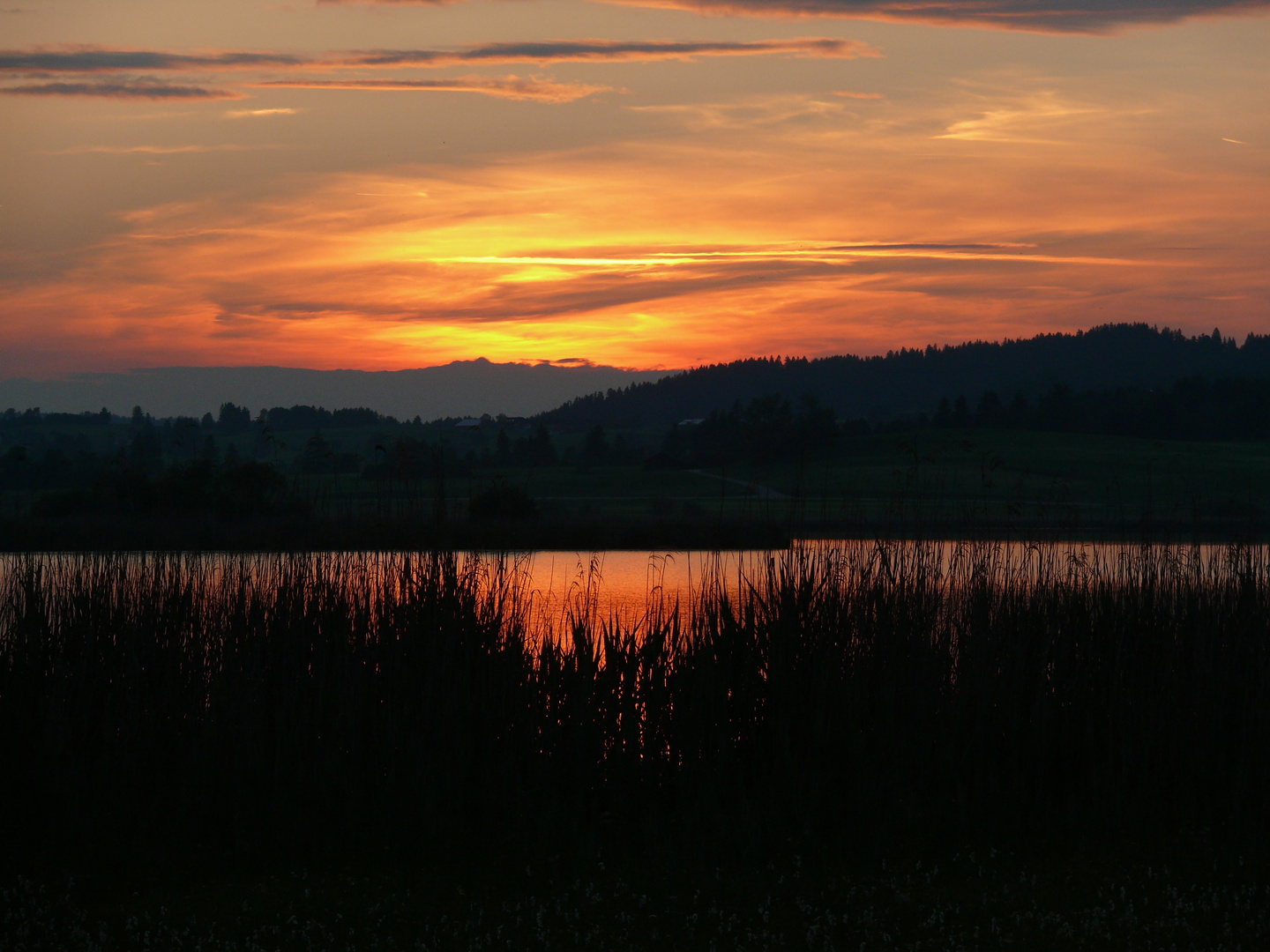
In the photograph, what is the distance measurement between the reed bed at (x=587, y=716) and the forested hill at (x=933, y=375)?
104143 mm

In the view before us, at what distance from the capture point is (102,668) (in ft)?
23.9

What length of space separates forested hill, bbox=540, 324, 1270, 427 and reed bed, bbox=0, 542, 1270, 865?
104 m

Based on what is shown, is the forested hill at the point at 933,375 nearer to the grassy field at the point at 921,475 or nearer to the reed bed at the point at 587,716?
the grassy field at the point at 921,475

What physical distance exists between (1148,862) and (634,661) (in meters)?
3.40

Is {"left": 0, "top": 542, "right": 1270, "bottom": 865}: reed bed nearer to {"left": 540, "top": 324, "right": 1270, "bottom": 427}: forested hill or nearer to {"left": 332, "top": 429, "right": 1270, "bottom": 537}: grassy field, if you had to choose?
{"left": 332, "top": 429, "right": 1270, "bottom": 537}: grassy field

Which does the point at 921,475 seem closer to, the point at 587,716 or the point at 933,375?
the point at 587,716

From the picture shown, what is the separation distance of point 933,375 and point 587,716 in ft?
415

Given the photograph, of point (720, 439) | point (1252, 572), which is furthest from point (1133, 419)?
point (1252, 572)

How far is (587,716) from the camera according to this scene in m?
7.09

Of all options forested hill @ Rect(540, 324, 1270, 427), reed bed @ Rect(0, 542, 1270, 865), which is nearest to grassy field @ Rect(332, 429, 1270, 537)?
reed bed @ Rect(0, 542, 1270, 865)

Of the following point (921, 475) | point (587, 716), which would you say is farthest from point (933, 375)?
point (587, 716)

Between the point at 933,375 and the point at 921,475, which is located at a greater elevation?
the point at 933,375

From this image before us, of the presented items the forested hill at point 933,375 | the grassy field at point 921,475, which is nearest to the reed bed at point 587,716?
the grassy field at point 921,475

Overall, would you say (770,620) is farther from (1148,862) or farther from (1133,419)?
(1133,419)
